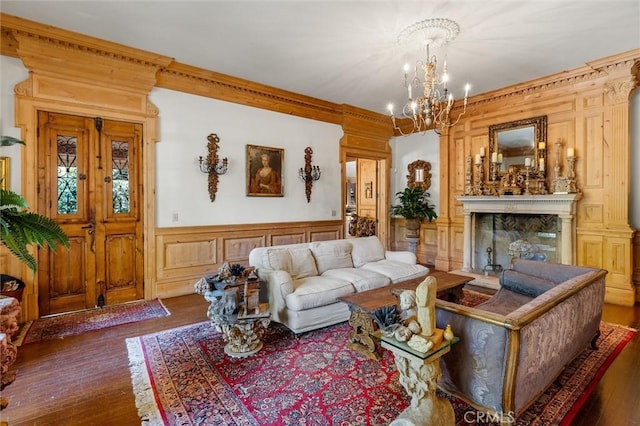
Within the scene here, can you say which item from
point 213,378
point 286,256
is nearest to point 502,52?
point 286,256

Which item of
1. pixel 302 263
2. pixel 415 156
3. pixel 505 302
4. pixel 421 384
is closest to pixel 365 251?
pixel 302 263

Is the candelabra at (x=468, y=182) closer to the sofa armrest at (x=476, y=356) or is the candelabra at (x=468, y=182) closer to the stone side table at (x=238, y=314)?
the sofa armrest at (x=476, y=356)

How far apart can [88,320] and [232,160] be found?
2743mm

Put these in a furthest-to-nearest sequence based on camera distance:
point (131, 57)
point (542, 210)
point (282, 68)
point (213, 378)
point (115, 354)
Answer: point (542, 210), point (282, 68), point (131, 57), point (115, 354), point (213, 378)

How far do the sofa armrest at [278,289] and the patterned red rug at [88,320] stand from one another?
1441mm

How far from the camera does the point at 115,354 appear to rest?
8.80ft

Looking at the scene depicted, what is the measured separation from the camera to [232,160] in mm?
4805

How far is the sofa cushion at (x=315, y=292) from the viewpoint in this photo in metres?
2.94

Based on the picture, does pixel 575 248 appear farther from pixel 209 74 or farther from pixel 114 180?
pixel 114 180

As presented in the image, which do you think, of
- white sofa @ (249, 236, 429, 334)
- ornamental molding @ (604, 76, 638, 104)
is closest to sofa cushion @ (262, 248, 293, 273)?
white sofa @ (249, 236, 429, 334)

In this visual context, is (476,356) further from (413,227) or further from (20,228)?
(413,227)

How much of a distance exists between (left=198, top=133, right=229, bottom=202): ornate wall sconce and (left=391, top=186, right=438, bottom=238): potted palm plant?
3.70 metres

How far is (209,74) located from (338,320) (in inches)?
151

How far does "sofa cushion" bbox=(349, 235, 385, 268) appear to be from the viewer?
166 inches
